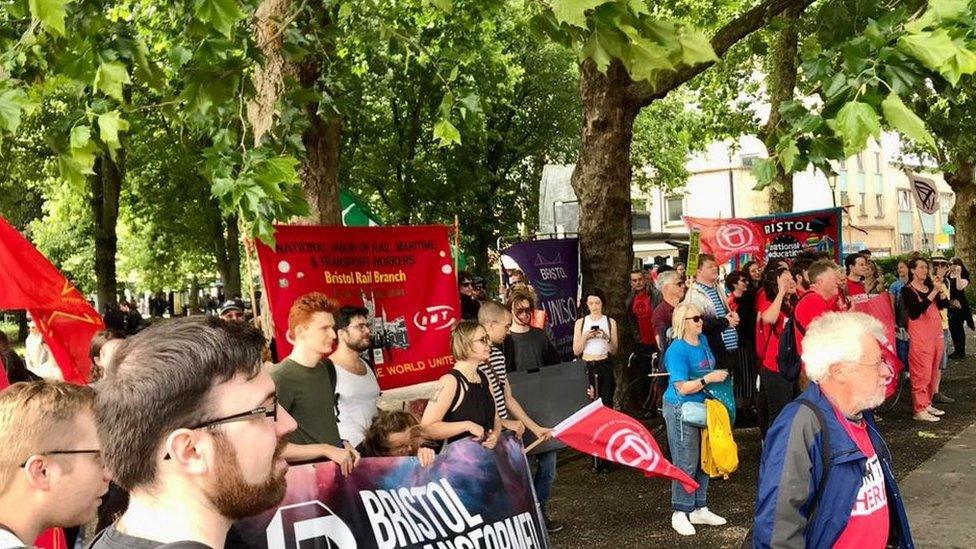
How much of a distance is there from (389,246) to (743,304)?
14.0 ft

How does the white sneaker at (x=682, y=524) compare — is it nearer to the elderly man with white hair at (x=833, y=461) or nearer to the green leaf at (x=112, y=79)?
the elderly man with white hair at (x=833, y=461)

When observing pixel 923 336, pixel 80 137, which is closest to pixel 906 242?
pixel 923 336

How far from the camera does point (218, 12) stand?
424cm

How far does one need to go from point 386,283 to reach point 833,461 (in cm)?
512

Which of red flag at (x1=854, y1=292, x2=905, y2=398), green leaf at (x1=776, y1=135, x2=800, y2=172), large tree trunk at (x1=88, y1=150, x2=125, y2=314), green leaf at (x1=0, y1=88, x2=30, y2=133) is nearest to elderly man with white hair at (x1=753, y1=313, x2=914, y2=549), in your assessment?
green leaf at (x1=776, y1=135, x2=800, y2=172)

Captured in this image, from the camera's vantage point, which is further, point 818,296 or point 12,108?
point 818,296

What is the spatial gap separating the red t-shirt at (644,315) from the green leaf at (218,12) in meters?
7.74

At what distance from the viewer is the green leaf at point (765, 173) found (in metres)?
4.70

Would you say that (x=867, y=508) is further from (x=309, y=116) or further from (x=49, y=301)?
(x=309, y=116)

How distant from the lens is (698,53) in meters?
4.12

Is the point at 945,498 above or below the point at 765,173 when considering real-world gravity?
below

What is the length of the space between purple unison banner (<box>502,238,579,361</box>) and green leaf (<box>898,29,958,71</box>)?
6.59 m

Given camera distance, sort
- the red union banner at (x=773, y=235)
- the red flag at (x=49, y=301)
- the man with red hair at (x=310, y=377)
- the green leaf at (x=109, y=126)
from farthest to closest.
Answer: the red union banner at (x=773, y=235) → the red flag at (x=49, y=301) → the man with red hair at (x=310, y=377) → the green leaf at (x=109, y=126)

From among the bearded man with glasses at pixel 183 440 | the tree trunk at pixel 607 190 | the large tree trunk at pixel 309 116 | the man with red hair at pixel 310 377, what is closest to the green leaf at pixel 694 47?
the man with red hair at pixel 310 377
